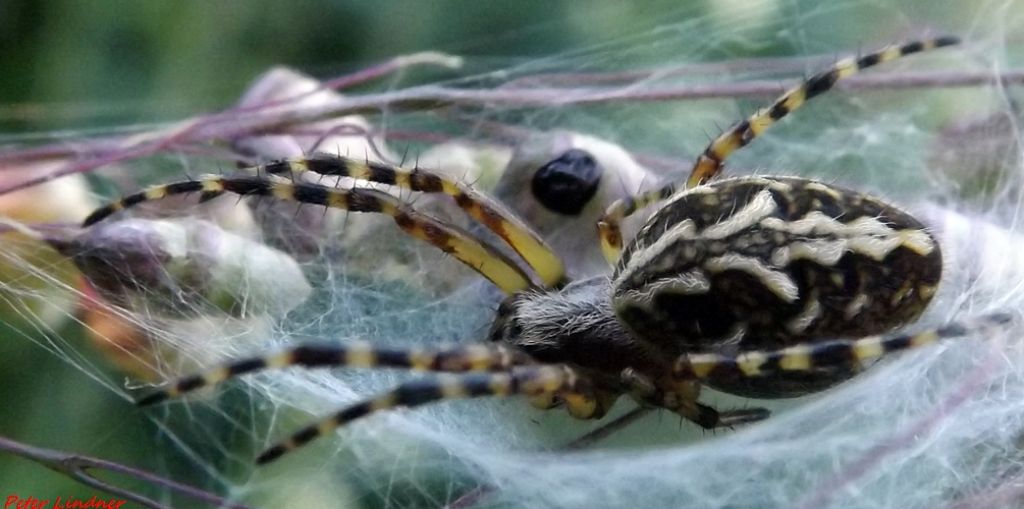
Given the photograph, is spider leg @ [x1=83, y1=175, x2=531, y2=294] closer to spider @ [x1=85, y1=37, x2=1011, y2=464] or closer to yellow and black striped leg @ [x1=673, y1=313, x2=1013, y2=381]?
spider @ [x1=85, y1=37, x2=1011, y2=464]

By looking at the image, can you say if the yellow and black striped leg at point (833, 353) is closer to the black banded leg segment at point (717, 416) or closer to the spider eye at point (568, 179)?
the black banded leg segment at point (717, 416)

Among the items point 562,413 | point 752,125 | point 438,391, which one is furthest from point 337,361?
point 752,125

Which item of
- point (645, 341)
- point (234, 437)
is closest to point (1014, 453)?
point (645, 341)

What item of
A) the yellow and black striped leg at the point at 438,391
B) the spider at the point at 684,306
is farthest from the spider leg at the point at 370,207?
the yellow and black striped leg at the point at 438,391

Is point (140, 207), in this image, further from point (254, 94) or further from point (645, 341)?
point (645, 341)

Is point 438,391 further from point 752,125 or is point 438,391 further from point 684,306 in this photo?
point 752,125
